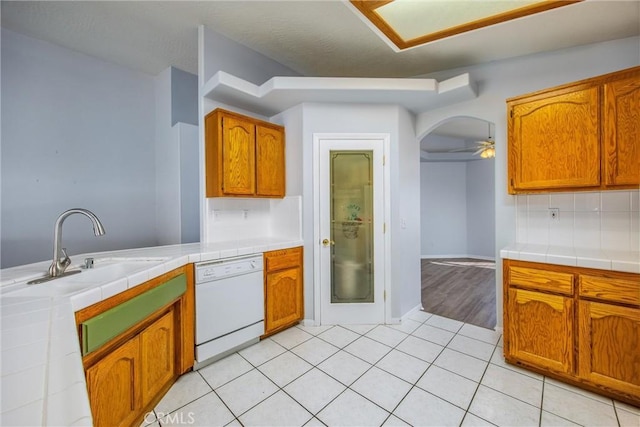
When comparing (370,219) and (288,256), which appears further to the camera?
(370,219)

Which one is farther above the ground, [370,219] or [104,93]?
[104,93]

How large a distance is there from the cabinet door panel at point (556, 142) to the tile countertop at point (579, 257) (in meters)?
0.51

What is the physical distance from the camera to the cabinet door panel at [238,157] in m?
2.44

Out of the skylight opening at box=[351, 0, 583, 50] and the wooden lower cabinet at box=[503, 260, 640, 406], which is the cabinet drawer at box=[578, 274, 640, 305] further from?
the skylight opening at box=[351, 0, 583, 50]

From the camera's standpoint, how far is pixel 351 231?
293cm

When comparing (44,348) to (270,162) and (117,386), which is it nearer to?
(117,386)

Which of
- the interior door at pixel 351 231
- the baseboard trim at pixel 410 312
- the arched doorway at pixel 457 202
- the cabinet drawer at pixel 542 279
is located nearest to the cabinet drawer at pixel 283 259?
the interior door at pixel 351 231

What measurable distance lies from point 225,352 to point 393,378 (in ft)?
4.52

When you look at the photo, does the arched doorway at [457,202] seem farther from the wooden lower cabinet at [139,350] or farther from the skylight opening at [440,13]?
the wooden lower cabinet at [139,350]

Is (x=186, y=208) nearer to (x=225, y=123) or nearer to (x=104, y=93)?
(x=225, y=123)

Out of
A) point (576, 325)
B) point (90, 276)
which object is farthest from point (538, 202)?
point (90, 276)

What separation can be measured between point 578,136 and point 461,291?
258 centimetres

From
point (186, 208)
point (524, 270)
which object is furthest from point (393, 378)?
point (186, 208)

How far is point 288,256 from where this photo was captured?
8.89 ft
